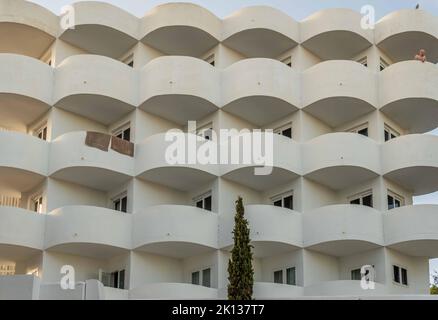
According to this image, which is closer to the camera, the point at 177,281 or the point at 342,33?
the point at 177,281

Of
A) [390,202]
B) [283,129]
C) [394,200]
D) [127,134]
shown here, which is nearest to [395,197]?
[394,200]

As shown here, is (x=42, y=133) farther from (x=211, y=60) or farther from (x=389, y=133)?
(x=389, y=133)

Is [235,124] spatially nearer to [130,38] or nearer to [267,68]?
[267,68]

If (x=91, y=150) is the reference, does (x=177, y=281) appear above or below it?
below

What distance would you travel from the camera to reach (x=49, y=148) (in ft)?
119

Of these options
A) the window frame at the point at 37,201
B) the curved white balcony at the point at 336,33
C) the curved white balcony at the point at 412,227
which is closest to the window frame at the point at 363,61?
the curved white balcony at the point at 336,33

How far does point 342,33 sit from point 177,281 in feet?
47.3

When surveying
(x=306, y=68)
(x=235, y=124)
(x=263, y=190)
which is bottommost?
(x=263, y=190)

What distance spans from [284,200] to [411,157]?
6174 mm

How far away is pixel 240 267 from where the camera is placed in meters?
32.6

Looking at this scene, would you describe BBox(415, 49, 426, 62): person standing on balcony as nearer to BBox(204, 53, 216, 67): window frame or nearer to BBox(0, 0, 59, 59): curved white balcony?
BBox(204, 53, 216, 67): window frame

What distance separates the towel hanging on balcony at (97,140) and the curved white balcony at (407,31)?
14.3 m

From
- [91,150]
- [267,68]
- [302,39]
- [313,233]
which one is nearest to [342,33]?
[302,39]

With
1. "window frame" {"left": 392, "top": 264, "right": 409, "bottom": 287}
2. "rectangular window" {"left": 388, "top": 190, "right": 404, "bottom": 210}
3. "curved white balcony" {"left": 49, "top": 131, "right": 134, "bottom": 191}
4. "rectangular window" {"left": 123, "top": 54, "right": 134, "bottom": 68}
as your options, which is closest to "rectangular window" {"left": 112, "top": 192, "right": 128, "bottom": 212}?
"curved white balcony" {"left": 49, "top": 131, "right": 134, "bottom": 191}
